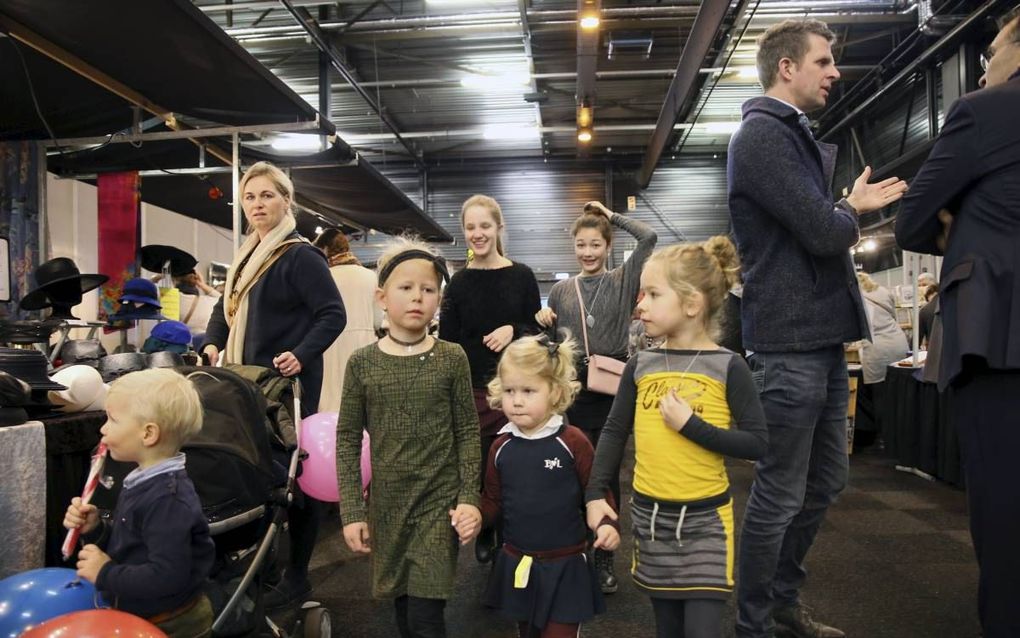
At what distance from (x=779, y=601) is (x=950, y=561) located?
164 cm

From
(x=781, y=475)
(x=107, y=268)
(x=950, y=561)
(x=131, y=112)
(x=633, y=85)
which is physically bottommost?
(x=950, y=561)

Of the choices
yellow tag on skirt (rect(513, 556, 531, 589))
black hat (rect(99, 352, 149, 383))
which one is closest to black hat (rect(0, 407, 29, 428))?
black hat (rect(99, 352, 149, 383))

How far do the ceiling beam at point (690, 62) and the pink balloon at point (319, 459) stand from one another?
5.62 metres

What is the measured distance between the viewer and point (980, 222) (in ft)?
5.53

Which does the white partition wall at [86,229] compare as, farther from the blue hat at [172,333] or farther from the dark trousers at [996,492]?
the dark trousers at [996,492]

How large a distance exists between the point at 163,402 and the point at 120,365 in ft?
5.64

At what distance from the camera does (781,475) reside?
2.04 meters

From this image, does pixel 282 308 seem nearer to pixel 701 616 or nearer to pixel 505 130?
pixel 701 616

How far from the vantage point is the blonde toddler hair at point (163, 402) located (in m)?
1.70

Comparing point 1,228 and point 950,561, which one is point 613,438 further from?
point 1,228

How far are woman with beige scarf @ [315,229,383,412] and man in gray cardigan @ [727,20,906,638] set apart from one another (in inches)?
103

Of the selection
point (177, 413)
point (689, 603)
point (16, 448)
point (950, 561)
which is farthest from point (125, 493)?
point (950, 561)

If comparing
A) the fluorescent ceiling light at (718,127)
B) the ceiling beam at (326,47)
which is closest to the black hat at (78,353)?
the ceiling beam at (326,47)

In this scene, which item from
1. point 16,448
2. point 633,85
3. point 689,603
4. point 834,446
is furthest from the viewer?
point 633,85
